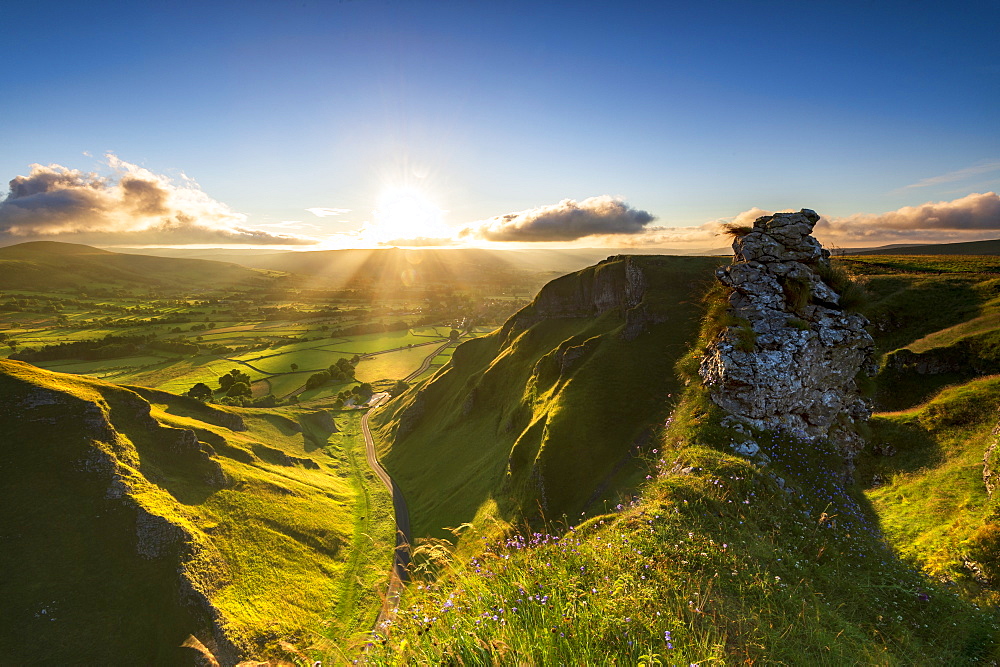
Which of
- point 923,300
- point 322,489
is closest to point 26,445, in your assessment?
point 322,489

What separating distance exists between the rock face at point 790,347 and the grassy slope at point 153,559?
21.6m

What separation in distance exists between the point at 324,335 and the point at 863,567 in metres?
208

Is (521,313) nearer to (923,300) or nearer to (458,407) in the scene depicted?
(458,407)

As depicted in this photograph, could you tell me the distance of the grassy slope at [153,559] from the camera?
29406 millimetres

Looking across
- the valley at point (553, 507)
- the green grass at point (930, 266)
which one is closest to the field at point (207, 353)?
the valley at point (553, 507)

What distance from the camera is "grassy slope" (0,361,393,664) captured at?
29.4 meters

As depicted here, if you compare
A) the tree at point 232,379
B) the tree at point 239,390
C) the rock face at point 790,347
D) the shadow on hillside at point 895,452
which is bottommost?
the tree at point 239,390

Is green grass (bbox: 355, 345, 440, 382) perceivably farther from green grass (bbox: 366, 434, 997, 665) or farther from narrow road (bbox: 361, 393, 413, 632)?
green grass (bbox: 366, 434, 997, 665)

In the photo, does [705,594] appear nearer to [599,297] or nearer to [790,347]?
[790,347]

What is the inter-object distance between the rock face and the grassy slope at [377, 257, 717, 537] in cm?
786

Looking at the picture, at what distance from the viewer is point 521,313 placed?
94250 mm

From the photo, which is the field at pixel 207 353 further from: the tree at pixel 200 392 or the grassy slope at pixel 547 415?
the grassy slope at pixel 547 415

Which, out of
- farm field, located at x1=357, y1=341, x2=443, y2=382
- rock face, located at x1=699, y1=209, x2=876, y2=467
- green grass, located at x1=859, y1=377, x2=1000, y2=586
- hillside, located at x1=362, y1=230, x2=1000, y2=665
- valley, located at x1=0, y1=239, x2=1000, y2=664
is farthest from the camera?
farm field, located at x1=357, y1=341, x2=443, y2=382

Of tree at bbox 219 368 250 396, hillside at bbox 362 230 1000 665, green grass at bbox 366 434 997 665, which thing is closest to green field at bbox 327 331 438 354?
tree at bbox 219 368 250 396
